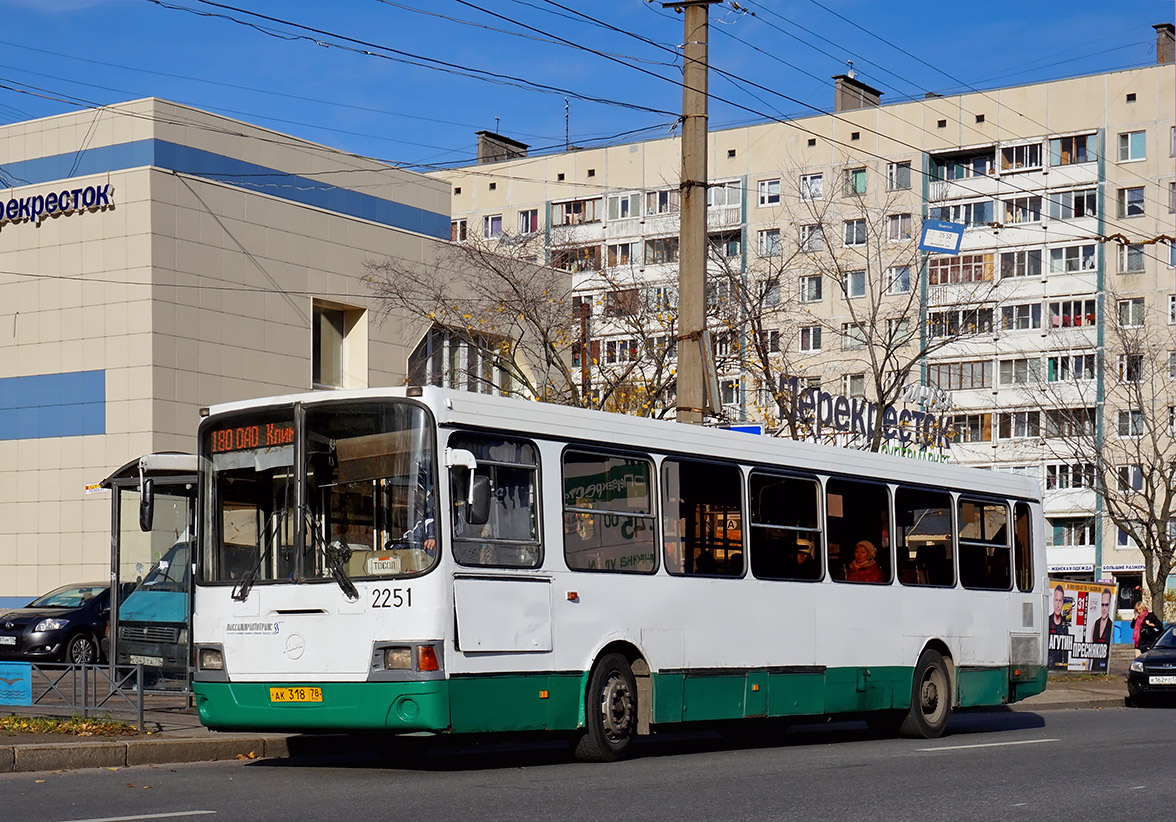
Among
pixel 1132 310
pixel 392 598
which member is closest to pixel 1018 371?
pixel 1132 310

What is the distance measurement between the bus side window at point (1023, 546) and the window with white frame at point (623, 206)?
6499 cm

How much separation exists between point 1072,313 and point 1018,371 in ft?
11.5

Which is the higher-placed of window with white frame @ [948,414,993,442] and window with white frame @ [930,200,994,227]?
window with white frame @ [930,200,994,227]

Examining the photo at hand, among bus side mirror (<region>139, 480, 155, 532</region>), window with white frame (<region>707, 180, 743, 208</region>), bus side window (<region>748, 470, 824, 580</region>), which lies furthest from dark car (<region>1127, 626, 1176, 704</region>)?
window with white frame (<region>707, 180, 743, 208</region>)

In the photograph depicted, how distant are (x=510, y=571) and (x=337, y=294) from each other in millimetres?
26144

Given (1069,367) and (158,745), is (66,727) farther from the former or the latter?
(1069,367)

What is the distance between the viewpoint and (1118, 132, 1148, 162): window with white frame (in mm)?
73750

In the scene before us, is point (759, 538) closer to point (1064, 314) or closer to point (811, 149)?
point (1064, 314)

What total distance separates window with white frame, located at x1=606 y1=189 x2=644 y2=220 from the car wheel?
5836 cm

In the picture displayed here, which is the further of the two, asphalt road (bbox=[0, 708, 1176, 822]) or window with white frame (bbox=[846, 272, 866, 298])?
window with white frame (bbox=[846, 272, 866, 298])

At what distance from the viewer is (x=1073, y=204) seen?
75.1m

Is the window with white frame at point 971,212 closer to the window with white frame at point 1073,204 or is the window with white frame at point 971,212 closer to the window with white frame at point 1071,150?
the window with white frame at point 1073,204

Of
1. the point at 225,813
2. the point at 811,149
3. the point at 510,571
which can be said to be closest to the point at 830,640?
the point at 510,571

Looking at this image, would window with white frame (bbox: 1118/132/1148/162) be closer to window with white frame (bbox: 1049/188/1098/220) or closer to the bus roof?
window with white frame (bbox: 1049/188/1098/220)
